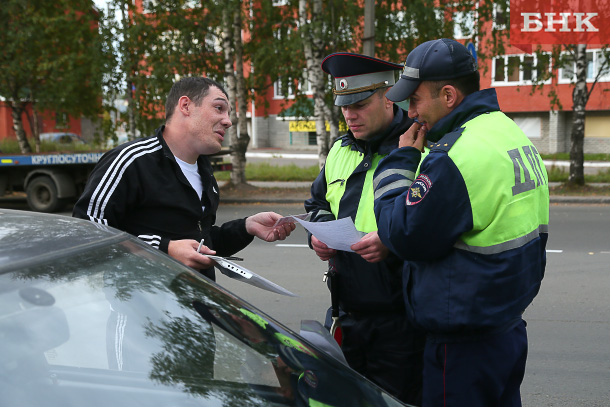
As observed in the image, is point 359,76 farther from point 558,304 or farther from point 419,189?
point 558,304

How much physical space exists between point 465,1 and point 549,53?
2681 millimetres

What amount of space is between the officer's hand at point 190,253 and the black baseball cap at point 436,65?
0.98 metres

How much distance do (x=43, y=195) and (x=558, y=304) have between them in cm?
1220

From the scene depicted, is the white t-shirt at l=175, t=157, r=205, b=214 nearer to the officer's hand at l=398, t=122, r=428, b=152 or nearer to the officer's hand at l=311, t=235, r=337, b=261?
the officer's hand at l=311, t=235, r=337, b=261

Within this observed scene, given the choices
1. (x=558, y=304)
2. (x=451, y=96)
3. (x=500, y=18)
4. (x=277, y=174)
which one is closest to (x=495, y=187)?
(x=451, y=96)

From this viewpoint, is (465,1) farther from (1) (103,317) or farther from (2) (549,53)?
(1) (103,317)

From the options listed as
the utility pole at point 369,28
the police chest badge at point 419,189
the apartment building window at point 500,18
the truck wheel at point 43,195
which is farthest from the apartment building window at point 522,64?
the police chest badge at point 419,189

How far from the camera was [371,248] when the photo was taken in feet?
8.55

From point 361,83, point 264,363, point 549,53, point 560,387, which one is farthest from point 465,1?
point 264,363

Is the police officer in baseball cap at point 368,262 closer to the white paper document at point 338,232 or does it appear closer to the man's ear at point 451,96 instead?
the white paper document at point 338,232

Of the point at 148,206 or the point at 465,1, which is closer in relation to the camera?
the point at 148,206

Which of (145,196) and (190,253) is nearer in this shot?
(190,253)

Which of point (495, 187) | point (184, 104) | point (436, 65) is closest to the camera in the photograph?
point (495, 187)

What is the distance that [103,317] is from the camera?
1.85 metres
